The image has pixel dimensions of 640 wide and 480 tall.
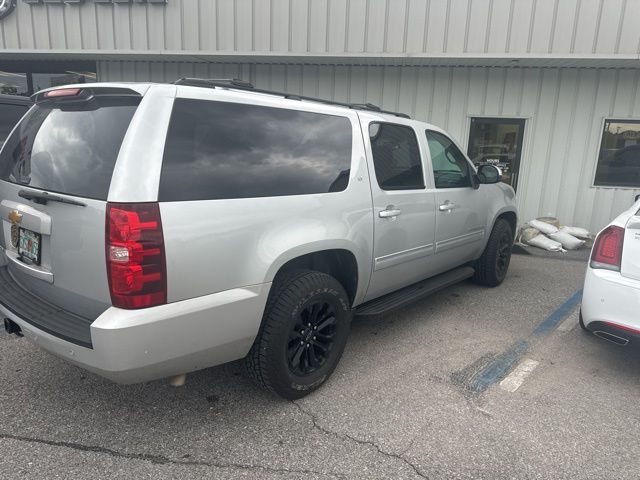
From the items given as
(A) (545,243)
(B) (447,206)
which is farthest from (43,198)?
(A) (545,243)

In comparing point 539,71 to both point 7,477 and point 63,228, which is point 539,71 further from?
point 7,477

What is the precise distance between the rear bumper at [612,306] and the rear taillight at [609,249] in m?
0.05

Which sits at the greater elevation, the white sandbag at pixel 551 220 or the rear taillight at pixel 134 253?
the rear taillight at pixel 134 253

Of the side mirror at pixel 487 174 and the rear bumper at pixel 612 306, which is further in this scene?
the side mirror at pixel 487 174

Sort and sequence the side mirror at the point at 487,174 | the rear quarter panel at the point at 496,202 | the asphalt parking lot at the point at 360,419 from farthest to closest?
the rear quarter panel at the point at 496,202 < the side mirror at the point at 487,174 < the asphalt parking lot at the point at 360,419

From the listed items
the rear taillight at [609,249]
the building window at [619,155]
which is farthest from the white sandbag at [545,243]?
the rear taillight at [609,249]

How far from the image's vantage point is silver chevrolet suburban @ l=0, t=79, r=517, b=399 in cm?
220

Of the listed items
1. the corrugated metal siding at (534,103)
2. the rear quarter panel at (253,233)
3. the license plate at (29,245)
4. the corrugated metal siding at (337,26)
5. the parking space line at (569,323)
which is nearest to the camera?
the rear quarter panel at (253,233)

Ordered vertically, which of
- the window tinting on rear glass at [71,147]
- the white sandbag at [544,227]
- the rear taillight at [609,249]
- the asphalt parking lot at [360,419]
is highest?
the window tinting on rear glass at [71,147]

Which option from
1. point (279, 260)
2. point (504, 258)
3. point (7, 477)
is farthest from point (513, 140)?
point (7, 477)

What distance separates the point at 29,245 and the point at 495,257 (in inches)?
178

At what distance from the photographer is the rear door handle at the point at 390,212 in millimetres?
3479

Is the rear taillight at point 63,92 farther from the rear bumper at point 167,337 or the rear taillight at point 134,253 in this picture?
the rear bumper at point 167,337

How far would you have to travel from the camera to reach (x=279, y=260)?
2.69m
